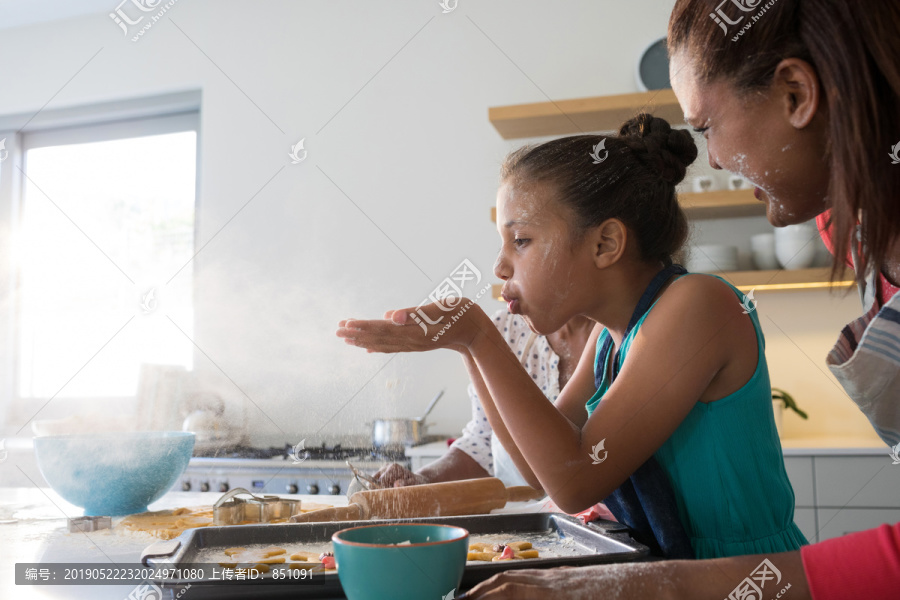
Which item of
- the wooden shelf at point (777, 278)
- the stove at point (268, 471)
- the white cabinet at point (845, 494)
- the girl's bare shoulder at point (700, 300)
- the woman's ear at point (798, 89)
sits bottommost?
the stove at point (268, 471)

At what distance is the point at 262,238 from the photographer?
3195 mm

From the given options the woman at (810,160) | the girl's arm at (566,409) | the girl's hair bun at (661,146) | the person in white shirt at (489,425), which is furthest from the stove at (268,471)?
the woman at (810,160)

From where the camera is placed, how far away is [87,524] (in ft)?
3.16

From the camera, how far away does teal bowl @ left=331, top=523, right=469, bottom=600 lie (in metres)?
0.55

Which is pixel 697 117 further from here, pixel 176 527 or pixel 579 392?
pixel 176 527

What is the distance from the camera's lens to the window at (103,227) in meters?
2.94

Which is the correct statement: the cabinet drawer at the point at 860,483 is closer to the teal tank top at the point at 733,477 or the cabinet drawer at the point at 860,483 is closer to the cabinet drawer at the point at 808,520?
the cabinet drawer at the point at 808,520

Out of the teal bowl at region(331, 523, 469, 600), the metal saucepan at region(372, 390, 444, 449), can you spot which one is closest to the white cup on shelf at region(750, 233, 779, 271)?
the metal saucepan at region(372, 390, 444, 449)

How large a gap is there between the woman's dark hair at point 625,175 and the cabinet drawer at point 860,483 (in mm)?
1389

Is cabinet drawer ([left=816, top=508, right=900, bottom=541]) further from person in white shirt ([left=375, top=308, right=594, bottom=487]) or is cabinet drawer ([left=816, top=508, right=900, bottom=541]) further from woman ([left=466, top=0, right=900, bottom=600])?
woman ([left=466, top=0, right=900, bottom=600])

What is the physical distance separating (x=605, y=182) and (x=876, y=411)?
17.5 inches

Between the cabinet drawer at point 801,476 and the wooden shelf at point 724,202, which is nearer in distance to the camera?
the cabinet drawer at point 801,476

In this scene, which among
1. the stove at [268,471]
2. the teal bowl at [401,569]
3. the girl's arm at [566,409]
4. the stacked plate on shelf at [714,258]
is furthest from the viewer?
the stacked plate on shelf at [714,258]

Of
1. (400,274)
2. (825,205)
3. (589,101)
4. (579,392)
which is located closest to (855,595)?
(825,205)
